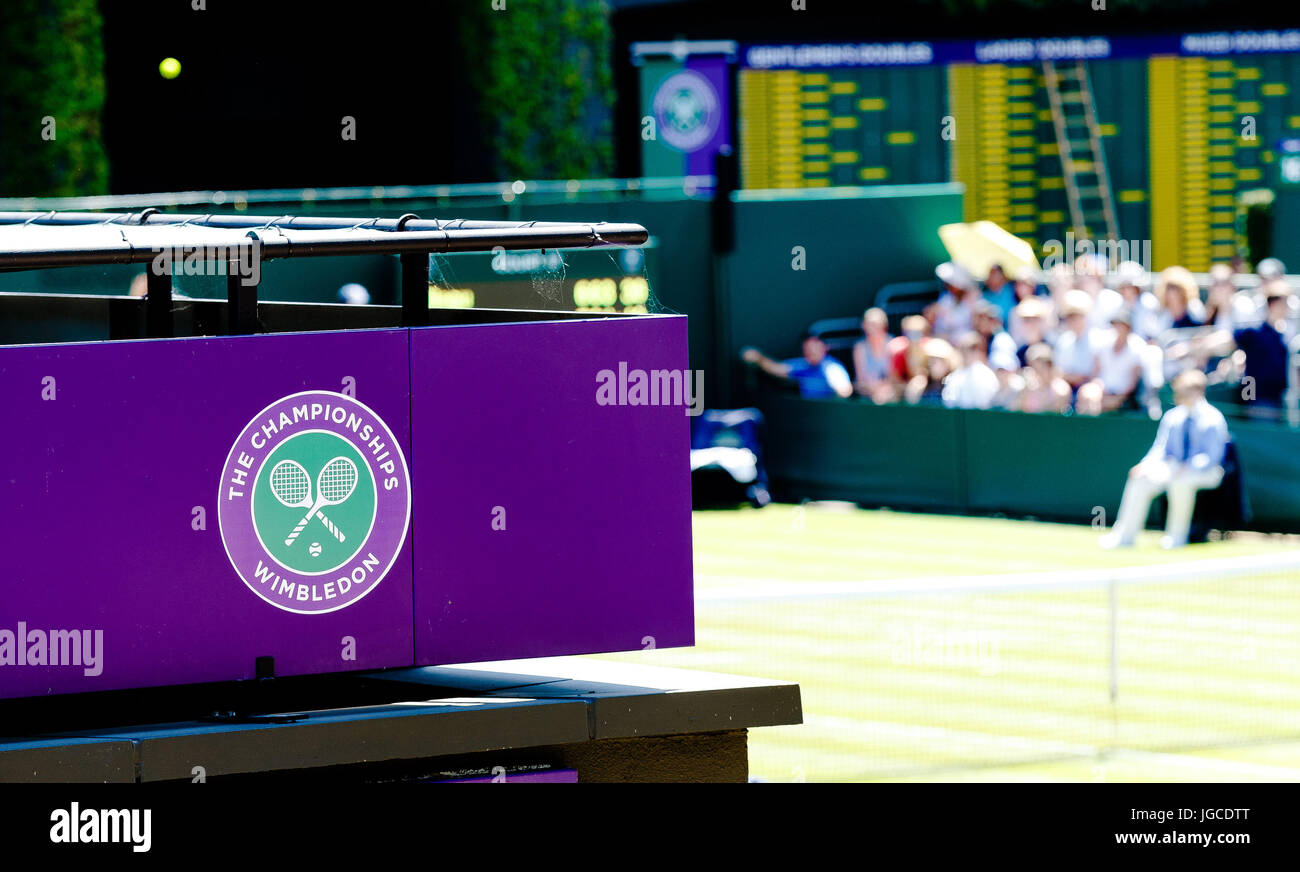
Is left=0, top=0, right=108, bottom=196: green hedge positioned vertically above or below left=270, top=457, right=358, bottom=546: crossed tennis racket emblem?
above

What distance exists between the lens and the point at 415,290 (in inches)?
209

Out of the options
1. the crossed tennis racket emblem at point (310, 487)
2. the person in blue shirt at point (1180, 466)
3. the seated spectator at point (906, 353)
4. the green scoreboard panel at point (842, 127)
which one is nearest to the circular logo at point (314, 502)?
the crossed tennis racket emblem at point (310, 487)

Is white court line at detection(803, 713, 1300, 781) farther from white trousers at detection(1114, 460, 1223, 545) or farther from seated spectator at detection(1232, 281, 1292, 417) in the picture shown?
seated spectator at detection(1232, 281, 1292, 417)

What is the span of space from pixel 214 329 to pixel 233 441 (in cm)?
144

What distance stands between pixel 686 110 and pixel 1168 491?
364 inches

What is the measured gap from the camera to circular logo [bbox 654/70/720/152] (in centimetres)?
2339

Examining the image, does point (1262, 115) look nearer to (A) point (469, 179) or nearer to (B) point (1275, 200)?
(B) point (1275, 200)

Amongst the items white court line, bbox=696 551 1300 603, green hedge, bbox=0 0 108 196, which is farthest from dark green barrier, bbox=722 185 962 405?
white court line, bbox=696 551 1300 603

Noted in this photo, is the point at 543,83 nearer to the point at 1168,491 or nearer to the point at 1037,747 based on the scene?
the point at 1168,491

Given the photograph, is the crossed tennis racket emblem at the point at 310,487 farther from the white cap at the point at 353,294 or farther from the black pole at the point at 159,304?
the white cap at the point at 353,294

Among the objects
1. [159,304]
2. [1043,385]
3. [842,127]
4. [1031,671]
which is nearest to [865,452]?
[1043,385]

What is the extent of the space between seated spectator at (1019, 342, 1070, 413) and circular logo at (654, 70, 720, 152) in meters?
6.96

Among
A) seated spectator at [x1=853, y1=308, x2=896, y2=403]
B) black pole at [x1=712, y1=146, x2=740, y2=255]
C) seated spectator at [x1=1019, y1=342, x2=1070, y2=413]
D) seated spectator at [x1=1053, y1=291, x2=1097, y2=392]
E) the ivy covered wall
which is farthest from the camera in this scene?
the ivy covered wall

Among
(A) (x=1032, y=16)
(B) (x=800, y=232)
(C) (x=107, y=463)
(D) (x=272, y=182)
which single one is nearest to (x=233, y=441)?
(C) (x=107, y=463)
